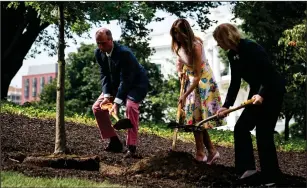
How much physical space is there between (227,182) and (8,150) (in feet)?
8.46

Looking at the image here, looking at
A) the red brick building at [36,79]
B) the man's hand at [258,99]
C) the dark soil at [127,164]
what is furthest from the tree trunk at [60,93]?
the red brick building at [36,79]

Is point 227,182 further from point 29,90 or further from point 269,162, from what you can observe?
point 29,90

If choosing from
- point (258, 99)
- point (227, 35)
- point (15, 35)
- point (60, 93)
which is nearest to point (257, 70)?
point (258, 99)

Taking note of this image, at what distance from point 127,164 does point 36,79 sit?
1373 inches

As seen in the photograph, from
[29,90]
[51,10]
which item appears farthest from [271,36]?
[29,90]

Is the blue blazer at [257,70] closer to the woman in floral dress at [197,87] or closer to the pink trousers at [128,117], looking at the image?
the woman in floral dress at [197,87]

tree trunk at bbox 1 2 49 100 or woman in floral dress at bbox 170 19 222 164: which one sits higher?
tree trunk at bbox 1 2 49 100

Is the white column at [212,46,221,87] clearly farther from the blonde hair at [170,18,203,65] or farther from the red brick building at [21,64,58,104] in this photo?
the blonde hair at [170,18,203,65]

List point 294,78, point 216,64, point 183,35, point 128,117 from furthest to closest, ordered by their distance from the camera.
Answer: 1. point 216,64
2. point 294,78
3. point 128,117
4. point 183,35

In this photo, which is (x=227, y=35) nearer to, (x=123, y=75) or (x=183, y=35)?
(x=183, y=35)

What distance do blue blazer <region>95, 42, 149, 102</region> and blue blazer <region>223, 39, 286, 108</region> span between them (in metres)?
1.51

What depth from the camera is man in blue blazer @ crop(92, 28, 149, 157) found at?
6.58 m

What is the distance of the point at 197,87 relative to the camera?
20.5ft

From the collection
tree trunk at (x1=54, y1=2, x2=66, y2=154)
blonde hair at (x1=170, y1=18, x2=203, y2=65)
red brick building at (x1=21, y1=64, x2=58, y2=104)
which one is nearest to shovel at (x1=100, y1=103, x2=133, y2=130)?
tree trunk at (x1=54, y1=2, x2=66, y2=154)
